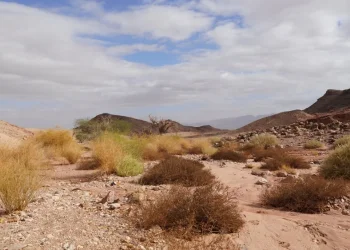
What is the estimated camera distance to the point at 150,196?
8.30 m

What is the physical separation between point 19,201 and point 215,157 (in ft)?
45.4

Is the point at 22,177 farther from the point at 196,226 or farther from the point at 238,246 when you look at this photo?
the point at 238,246

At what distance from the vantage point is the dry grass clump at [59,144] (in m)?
17.6

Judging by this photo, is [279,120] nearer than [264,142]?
No

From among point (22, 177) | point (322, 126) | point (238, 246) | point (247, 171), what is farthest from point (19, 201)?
point (322, 126)

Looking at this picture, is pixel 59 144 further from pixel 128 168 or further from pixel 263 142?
pixel 263 142

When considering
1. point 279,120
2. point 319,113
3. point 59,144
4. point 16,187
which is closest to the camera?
point 16,187

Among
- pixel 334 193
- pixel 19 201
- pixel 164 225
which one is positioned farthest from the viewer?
pixel 334 193

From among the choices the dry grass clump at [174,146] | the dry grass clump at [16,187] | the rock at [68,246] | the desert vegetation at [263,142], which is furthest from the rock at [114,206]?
the desert vegetation at [263,142]

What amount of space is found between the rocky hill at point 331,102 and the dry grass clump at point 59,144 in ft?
152

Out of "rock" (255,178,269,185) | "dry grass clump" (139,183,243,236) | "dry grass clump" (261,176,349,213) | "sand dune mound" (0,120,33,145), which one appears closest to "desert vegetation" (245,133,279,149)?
"rock" (255,178,269,185)

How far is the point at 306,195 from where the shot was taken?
9.19 m

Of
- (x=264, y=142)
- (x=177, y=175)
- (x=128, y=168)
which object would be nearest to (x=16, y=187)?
(x=177, y=175)

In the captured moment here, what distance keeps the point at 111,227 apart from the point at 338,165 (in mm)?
8575
